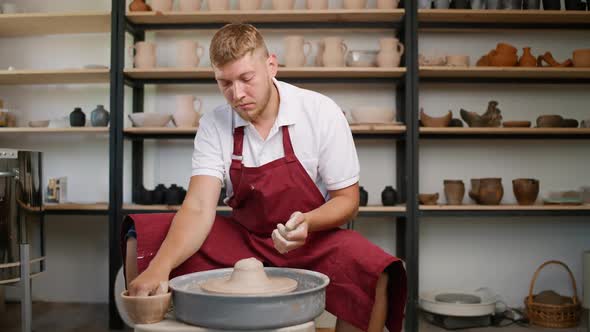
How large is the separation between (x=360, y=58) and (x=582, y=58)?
1.32 m

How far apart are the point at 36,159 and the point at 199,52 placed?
46.6 inches

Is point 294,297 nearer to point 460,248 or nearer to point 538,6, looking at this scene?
point 460,248

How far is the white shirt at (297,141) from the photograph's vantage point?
1991 millimetres

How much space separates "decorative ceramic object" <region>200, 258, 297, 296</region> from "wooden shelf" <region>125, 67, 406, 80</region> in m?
2.00

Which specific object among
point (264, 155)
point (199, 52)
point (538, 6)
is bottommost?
point (264, 155)

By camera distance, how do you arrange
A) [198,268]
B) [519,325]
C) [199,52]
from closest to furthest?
[198,268]
[519,325]
[199,52]

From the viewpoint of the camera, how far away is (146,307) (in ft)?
4.50

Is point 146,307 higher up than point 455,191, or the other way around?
point 455,191

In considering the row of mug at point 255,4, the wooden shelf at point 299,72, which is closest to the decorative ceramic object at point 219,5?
the row of mug at point 255,4

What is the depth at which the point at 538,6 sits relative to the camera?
341 cm

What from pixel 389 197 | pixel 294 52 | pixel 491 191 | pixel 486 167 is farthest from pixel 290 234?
pixel 486 167

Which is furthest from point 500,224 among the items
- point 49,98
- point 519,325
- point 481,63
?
point 49,98

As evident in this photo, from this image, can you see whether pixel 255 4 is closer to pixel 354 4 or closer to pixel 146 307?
pixel 354 4

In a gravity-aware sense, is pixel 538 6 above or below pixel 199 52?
above
